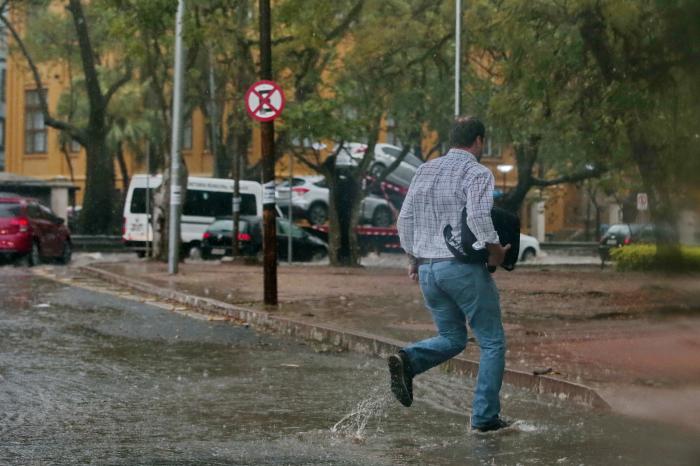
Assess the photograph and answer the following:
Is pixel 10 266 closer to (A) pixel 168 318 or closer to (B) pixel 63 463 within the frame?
(A) pixel 168 318

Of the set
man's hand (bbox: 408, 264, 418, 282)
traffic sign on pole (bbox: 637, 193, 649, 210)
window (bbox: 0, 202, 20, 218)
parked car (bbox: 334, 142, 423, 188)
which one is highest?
parked car (bbox: 334, 142, 423, 188)

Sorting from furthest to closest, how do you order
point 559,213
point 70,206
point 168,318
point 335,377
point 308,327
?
point 559,213 → point 70,206 → point 168,318 → point 308,327 → point 335,377

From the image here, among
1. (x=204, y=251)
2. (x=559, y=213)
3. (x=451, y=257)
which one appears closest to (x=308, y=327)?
(x=451, y=257)

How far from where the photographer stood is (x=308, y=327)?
14.0m

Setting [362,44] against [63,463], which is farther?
[362,44]

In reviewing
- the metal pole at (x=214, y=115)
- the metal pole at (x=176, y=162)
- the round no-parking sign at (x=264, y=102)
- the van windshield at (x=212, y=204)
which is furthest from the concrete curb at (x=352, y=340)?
the metal pole at (x=214, y=115)

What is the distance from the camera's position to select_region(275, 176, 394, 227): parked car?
43156 millimetres

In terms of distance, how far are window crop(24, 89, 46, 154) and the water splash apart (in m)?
63.9

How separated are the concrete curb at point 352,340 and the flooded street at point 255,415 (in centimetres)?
15

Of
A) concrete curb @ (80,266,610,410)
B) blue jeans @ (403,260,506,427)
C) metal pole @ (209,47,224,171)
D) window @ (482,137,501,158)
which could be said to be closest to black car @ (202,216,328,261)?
metal pole @ (209,47,224,171)

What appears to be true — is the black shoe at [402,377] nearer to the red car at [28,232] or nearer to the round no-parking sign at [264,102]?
the round no-parking sign at [264,102]

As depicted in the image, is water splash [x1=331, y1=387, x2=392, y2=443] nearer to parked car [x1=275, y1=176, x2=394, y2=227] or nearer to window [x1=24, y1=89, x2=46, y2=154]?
parked car [x1=275, y1=176, x2=394, y2=227]

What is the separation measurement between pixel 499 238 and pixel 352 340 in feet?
17.8

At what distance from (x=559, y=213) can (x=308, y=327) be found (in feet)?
175
